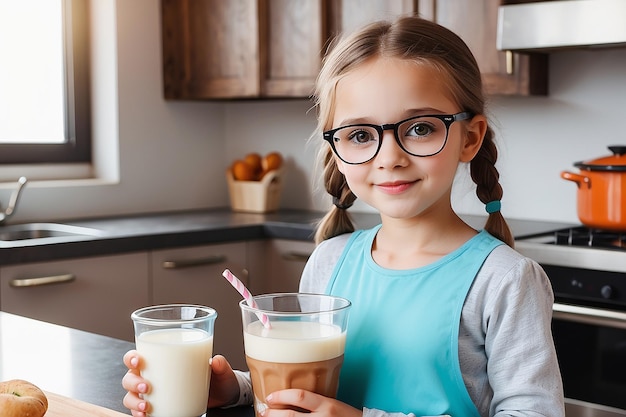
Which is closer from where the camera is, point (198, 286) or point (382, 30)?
point (382, 30)

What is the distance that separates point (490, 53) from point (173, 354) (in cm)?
205

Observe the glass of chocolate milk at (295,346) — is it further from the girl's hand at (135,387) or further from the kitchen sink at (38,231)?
the kitchen sink at (38,231)

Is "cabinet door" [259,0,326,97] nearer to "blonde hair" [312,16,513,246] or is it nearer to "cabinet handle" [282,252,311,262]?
"cabinet handle" [282,252,311,262]

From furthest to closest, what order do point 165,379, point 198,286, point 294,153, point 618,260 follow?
point 294,153 < point 198,286 < point 618,260 < point 165,379

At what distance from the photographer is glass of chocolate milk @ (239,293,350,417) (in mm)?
862

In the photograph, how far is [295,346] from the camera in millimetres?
866

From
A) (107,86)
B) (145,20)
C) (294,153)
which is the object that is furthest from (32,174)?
(294,153)

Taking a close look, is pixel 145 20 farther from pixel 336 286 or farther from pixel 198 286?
pixel 336 286

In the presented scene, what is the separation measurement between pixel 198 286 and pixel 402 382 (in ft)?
6.38

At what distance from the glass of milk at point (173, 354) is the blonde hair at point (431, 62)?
363 mm

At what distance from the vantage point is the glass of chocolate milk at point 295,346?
2.83ft

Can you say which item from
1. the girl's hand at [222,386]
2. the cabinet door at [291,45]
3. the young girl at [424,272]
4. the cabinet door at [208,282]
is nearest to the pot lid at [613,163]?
the cabinet door at [291,45]

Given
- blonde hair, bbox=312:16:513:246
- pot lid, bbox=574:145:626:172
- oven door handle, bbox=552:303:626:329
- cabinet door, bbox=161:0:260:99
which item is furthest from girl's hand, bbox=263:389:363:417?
cabinet door, bbox=161:0:260:99

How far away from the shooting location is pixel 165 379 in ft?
2.91
